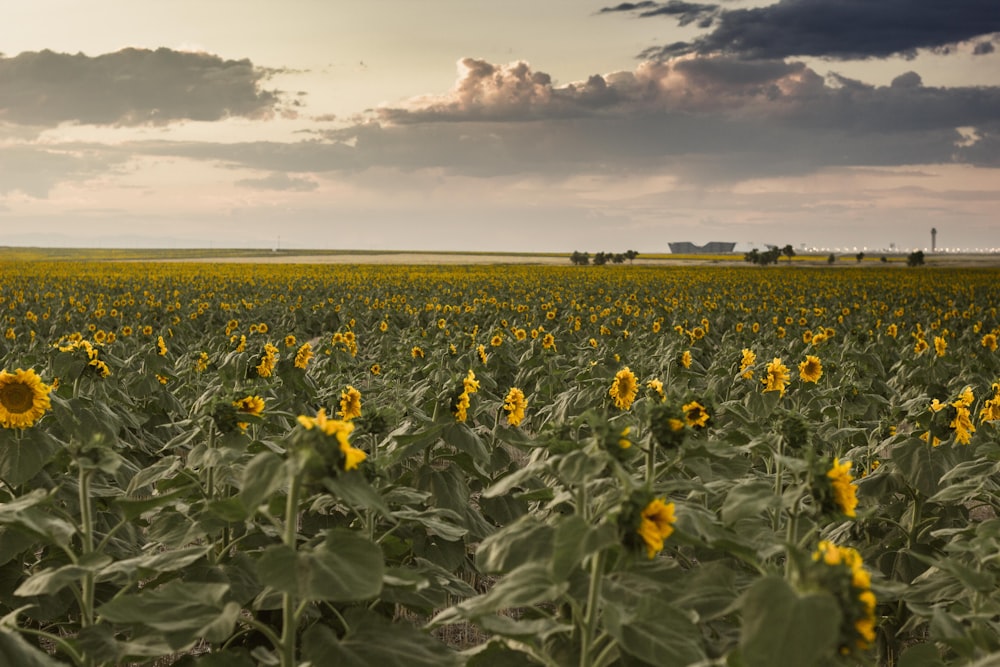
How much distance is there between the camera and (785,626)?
1432 mm

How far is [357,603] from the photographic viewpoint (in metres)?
3.28

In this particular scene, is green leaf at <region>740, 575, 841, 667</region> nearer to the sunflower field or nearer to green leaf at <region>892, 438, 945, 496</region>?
the sunflower field

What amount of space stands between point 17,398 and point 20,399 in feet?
0.04

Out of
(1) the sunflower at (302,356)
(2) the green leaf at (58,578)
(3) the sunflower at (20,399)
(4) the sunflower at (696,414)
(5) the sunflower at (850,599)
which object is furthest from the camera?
(1) the sunflower at (302,356)

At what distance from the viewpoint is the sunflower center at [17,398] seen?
3465mm

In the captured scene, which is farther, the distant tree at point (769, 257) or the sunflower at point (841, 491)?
the distant tree at point (769, 257)

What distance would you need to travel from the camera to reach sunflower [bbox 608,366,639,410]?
523cm

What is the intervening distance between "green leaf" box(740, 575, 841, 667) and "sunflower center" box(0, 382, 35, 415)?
130 inches

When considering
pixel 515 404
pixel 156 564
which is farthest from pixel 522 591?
pixel 515 404

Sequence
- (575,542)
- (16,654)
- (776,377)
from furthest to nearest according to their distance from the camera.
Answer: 1. (776,377)
2. (16,654)
3. (575,542)

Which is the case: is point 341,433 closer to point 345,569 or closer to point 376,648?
point 345,569

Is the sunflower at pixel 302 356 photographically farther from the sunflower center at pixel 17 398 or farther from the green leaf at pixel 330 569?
the green leaf at pixel 330 569

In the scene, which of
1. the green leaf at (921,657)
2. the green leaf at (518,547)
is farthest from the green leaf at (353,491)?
the green leaf at (921,657)

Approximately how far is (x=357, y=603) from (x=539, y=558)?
131 centimetres
